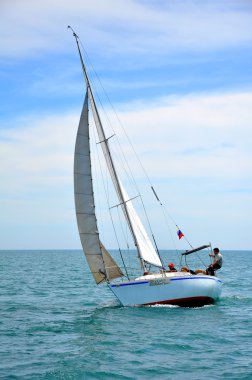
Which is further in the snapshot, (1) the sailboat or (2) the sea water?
(1) the sailboat

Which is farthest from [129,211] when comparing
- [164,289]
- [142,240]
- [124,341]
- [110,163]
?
[124,341]

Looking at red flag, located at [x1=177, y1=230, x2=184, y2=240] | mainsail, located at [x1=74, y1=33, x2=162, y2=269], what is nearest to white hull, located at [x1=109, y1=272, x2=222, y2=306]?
mainsail, located at [x1=74, y1=33, x2=162, y2=269]

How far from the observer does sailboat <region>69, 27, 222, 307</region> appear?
80.1 ft

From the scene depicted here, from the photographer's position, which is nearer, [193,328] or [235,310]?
[193,328]

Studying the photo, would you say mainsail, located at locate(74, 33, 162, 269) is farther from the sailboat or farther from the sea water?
the sea water

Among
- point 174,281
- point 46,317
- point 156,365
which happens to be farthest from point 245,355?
point 46,317

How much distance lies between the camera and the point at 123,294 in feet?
81.0

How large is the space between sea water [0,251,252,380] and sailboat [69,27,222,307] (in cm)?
61

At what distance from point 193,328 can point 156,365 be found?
533cm

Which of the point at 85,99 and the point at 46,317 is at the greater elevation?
the point at 85,99

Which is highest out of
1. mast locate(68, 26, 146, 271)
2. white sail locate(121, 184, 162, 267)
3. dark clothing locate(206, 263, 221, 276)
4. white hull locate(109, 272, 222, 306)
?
mast locate(68, 26, 146, 271)

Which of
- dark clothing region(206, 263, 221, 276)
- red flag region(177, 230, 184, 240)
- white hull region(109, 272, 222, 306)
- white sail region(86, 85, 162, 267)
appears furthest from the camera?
red flag region(177, 230, 184, 240)

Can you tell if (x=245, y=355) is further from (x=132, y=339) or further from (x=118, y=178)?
(x=118, y=178)

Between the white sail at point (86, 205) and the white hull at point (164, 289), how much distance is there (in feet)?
4.20
